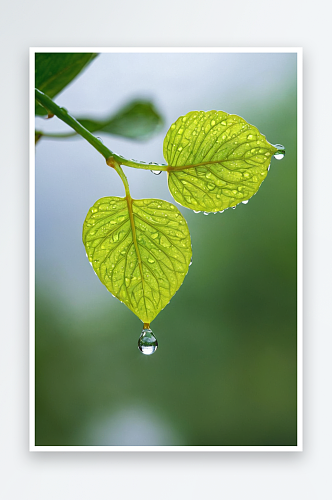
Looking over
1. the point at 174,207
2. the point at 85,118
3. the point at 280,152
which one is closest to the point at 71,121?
the point at 85,118

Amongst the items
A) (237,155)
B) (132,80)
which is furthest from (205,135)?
(132,80)

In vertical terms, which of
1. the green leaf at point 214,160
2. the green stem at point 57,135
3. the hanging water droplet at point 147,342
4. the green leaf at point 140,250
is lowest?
the hanging water droplet at point 147,342

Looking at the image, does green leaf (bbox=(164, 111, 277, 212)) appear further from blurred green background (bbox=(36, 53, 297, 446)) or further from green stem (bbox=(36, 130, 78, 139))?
green stem (bbox=(36, 130, 78, 139))

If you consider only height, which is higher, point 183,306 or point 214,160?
point 214,160

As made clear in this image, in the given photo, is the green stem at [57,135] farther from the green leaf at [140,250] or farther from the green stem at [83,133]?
the green leaf at [140,250]

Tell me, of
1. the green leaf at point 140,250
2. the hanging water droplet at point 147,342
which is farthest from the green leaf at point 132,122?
the hanging water droplet at point 147,342

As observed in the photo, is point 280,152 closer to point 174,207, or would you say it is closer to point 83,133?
point 174,207
